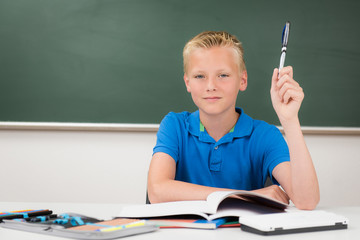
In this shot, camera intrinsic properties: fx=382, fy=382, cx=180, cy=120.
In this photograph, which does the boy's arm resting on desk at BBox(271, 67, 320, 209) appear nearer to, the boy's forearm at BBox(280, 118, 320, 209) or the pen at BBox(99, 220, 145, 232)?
the boy's forearm at BBox(280, 118, 320, 209)

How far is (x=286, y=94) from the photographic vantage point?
47.8 inches

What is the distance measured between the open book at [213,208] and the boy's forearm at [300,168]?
0.53 feet

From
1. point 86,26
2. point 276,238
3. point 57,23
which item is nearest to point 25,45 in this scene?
point 57,23

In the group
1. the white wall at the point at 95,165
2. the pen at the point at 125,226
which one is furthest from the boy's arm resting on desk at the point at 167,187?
the white wall at the point at 95,165

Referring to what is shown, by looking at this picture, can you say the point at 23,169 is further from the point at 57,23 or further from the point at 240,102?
the point at 240,102

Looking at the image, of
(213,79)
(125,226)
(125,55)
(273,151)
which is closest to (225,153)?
(273,151)

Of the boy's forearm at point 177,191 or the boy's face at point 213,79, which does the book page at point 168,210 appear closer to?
the boy's forearm at point 177,191

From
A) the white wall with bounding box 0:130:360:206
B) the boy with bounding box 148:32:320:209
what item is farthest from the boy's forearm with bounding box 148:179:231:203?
the white wall with bounding box 0:130:360:206

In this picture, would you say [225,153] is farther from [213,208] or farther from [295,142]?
[213,208]

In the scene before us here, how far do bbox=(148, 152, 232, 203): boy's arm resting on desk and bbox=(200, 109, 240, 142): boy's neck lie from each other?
0.25 metres

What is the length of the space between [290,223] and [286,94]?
1.63ft

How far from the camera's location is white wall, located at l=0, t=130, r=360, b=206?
8.43 feet

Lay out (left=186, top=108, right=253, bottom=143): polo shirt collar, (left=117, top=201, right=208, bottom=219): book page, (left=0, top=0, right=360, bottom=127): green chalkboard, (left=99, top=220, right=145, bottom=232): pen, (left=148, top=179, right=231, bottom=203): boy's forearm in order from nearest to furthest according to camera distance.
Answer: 1. (left=99, top=220, right=145, bottom=232): pen
2. (left=117, top=201, right=208, bottom=219): book page
3. (left=148, top=179, right=231, bottom=203): boy's forearm
4. (left=186, top=108, right=253, bottom=143): polo shirt collar
5. (left=0, top=0, right=360, bottom=127): green chalkboard

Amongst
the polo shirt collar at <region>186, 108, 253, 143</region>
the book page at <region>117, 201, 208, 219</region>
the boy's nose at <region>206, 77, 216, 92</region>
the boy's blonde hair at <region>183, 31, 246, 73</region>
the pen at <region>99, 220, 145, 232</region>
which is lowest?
the pen at <region>99, 220, 145, 232</region>
